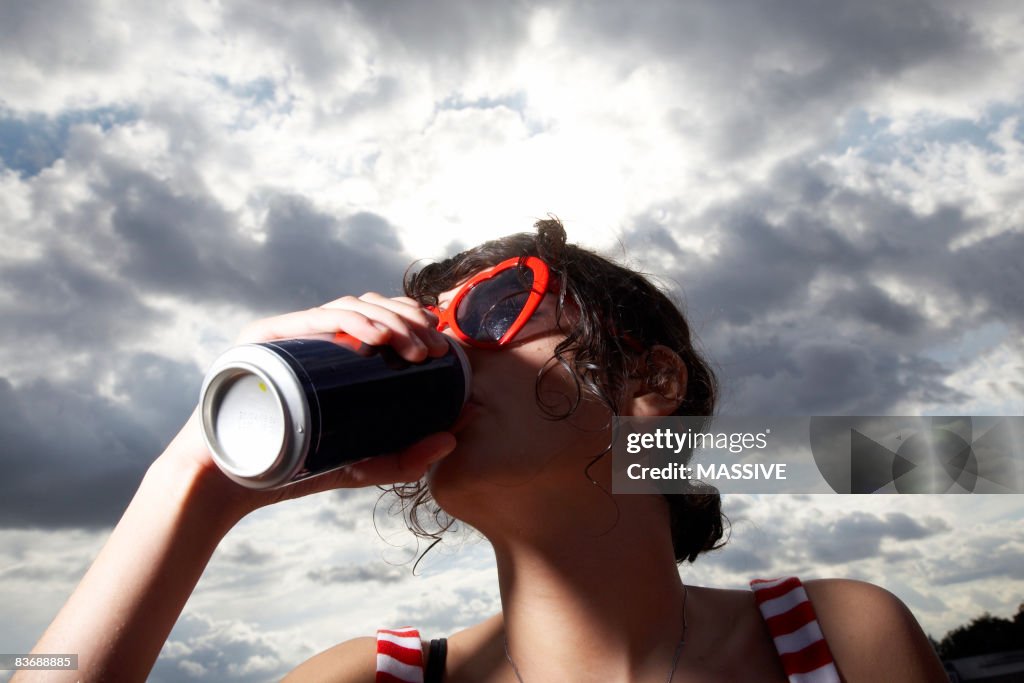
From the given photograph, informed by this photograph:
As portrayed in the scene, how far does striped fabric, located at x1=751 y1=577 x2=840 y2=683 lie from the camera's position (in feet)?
6.02

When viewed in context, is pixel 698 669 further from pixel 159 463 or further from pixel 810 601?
pixel 159 463

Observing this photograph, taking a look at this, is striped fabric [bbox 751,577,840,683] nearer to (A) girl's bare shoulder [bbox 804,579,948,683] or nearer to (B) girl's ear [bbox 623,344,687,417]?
(A) girl's bare shoulder [bbox 804,579,948,683]

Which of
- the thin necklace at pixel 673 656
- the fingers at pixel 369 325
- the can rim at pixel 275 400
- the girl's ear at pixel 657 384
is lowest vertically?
the thin necklace at pixel 673 656

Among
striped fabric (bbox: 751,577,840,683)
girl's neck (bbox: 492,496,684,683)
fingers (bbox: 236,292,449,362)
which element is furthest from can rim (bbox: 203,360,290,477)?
striped fabric (bbox: 751,577,840,683)

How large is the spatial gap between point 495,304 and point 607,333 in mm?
306

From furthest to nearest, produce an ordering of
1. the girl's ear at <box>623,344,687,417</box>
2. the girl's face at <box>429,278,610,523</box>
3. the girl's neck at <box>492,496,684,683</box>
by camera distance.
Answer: the girl's ear at <box>623,344,687,417</box>
the girl's neck at <box>492,496,684,683</box>
the girl's face at <box>429,278,610,523</box>

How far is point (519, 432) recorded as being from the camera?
1777 mm

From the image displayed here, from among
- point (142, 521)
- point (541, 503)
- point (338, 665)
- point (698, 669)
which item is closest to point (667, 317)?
point (541, 503)

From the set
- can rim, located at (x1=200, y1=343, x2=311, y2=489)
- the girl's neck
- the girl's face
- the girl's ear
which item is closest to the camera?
can rim, located at (x1=200, y1=343, x2=311, y2=489)

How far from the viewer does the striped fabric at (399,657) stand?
6.47 ft

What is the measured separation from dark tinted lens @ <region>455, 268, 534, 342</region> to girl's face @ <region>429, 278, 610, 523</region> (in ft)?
0.15

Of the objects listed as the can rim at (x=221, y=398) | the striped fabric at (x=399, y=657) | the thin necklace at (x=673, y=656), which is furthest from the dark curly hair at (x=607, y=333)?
the can rim at (x=221, y=398)

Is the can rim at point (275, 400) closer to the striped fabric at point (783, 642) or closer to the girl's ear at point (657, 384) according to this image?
the striped fabric at point (783, 642)

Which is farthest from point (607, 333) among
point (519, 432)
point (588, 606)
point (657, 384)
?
point (588, 606)
